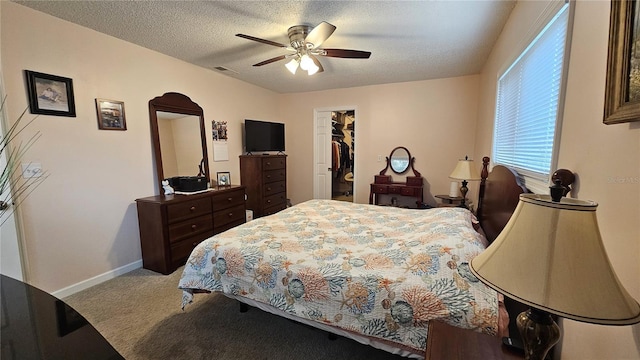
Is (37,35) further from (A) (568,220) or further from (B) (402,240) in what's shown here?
(A) (568,220)

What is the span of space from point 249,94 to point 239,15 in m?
2.33

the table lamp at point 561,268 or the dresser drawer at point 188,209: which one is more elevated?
the table lamp at point 561,268

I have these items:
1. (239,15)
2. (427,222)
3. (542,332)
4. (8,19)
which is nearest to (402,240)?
(427,222)

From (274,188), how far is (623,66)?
13.9 feet

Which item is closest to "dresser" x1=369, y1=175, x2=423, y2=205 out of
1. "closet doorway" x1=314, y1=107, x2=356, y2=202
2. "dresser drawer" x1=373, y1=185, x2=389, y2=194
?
"dresser drawer" x1=373, y1=185, x2=389, y2=194

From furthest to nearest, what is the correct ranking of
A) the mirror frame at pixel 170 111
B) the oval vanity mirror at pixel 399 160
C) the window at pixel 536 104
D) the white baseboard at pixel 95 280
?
the oval vanity mirror at pixel 399 160, the mirror frame at pixel 170 111, the white baseboard at pixel 95 280, the window at pixel 536 104

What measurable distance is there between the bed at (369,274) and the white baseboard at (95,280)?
4.55 feet

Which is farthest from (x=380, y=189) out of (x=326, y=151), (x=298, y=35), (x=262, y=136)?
(x=298, y=35)

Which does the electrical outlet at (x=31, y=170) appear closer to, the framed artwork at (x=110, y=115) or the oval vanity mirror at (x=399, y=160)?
the framed artwork at (x=110, y=115)

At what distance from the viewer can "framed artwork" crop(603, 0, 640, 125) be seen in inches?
25.7

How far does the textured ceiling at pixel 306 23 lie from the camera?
6.57 ft

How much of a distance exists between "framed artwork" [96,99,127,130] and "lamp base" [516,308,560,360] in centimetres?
340

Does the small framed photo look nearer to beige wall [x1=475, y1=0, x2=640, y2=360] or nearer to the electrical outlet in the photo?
the electrical outlet

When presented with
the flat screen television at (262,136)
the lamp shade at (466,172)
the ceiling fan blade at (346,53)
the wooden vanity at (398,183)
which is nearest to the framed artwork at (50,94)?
the flat screen television at (262,136)
